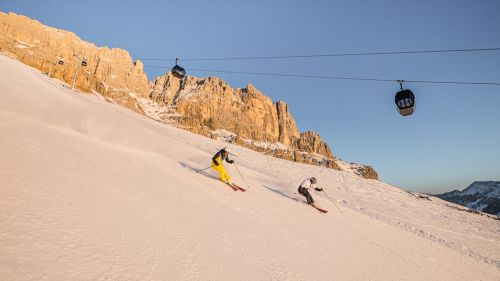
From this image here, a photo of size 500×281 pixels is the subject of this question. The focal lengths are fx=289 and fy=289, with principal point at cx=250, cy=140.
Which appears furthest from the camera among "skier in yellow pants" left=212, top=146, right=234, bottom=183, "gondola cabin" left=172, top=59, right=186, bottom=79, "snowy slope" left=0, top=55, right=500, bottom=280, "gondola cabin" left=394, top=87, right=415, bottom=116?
"gondola cabin" left=172, top=59, right=186, bottom=79

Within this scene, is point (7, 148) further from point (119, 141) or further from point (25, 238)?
point (119, 141)

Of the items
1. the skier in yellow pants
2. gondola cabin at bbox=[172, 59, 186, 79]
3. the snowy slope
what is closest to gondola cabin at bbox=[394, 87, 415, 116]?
the snowy slope

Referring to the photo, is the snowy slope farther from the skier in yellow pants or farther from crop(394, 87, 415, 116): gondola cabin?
crop(394, 87, 415, 116): gondola cabin

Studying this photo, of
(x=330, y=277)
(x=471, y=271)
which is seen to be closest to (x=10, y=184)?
(x=330, y=277)

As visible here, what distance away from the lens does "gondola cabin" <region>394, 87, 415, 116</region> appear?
12961 mm

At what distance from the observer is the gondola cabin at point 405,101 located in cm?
1296

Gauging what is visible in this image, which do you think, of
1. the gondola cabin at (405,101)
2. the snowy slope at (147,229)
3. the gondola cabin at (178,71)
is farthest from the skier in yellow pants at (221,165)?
the gondola cabin at (178,71)

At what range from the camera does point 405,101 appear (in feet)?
42.9

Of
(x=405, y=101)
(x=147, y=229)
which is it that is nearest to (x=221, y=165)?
(x=147, y=229)

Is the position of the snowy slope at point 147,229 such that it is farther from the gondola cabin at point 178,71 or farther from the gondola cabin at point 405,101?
the gondola cabin at point 178,71

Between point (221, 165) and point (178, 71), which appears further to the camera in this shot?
point (178, 71)

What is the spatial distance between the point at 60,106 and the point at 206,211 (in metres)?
11.1

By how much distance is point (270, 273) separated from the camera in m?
5.12

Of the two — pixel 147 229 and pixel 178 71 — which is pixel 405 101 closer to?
pixel 147 229
